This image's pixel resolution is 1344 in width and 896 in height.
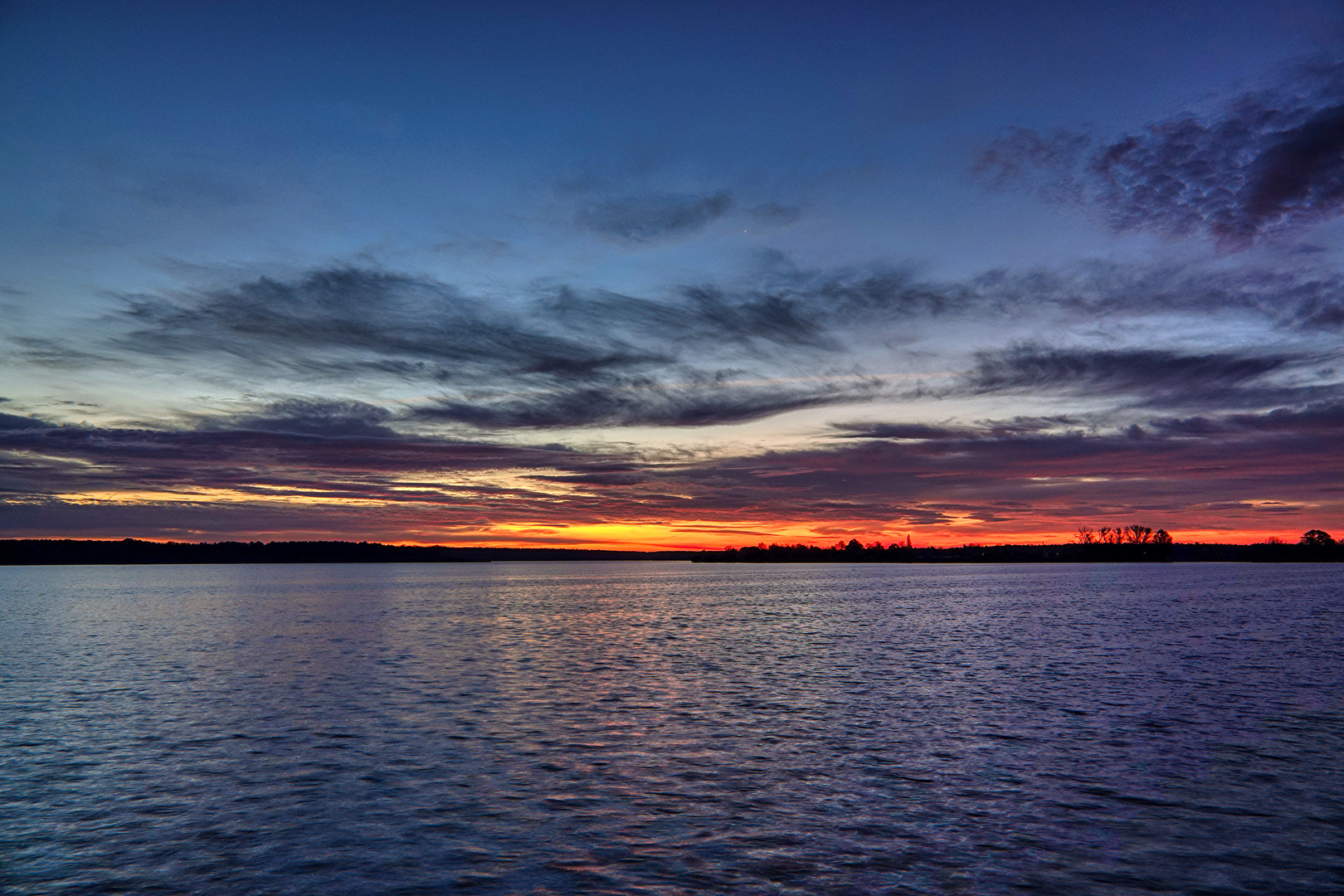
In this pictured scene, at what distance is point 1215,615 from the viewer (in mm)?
84938

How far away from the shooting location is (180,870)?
16.4 metres

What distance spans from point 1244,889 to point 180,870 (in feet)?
68.6

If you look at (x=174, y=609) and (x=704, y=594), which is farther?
(x=704, y=594)

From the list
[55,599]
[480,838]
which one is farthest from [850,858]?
[55,599]

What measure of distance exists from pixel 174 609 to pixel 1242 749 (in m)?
117

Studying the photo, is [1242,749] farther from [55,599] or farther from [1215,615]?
[55,599]

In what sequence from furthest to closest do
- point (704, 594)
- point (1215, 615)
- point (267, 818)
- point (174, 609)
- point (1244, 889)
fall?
point (704, 594) → point (174, 609) → point (1215, 615) → point (267, 818) → point (1244, 889)

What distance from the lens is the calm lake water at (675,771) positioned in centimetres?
1627

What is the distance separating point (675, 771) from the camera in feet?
76.7

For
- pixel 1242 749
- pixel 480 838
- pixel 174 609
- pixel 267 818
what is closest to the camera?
pixel 480 838

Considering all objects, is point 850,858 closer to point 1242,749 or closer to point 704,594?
point 1242,749

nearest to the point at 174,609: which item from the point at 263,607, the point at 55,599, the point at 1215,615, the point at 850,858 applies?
the point at 263,607

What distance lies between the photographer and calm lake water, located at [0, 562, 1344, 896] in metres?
16.3

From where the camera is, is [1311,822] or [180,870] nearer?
[180,870]
